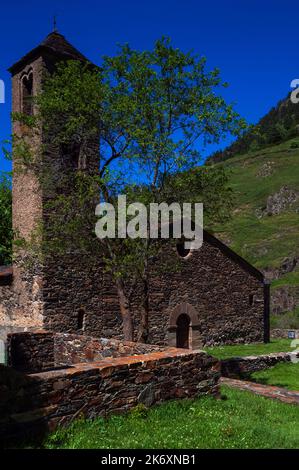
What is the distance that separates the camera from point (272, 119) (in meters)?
131

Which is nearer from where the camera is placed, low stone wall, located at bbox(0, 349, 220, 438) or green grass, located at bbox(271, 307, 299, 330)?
low stone wall, located at bbox(0, 349, 220, 438)

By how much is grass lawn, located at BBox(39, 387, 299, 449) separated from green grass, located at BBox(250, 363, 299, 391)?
17.8 ft

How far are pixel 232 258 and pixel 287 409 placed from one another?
1336 centimetres

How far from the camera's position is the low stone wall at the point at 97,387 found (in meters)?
5.45

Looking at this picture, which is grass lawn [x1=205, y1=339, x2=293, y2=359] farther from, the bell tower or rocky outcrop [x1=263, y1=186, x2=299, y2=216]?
rocky outcrop [x1=263, y1=186, x2=299, y2=216]

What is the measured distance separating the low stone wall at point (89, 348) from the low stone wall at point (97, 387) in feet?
3.36

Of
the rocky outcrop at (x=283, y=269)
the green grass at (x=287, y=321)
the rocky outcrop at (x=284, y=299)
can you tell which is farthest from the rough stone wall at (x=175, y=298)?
the rocky outcrop at (x=283, y=269)

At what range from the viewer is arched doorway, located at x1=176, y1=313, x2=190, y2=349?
19391mm

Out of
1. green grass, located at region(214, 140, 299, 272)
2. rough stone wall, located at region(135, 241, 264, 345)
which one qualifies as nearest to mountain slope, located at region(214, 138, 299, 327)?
green grass, located at region(214, 140, 299, 272)

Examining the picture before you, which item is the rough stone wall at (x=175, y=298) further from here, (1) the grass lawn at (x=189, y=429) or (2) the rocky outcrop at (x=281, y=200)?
(2) the rocky outcrop at (x=281, y=200)

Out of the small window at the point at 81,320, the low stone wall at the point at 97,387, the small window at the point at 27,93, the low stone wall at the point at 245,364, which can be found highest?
the small window at the point at 27,93

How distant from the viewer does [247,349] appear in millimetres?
19938
